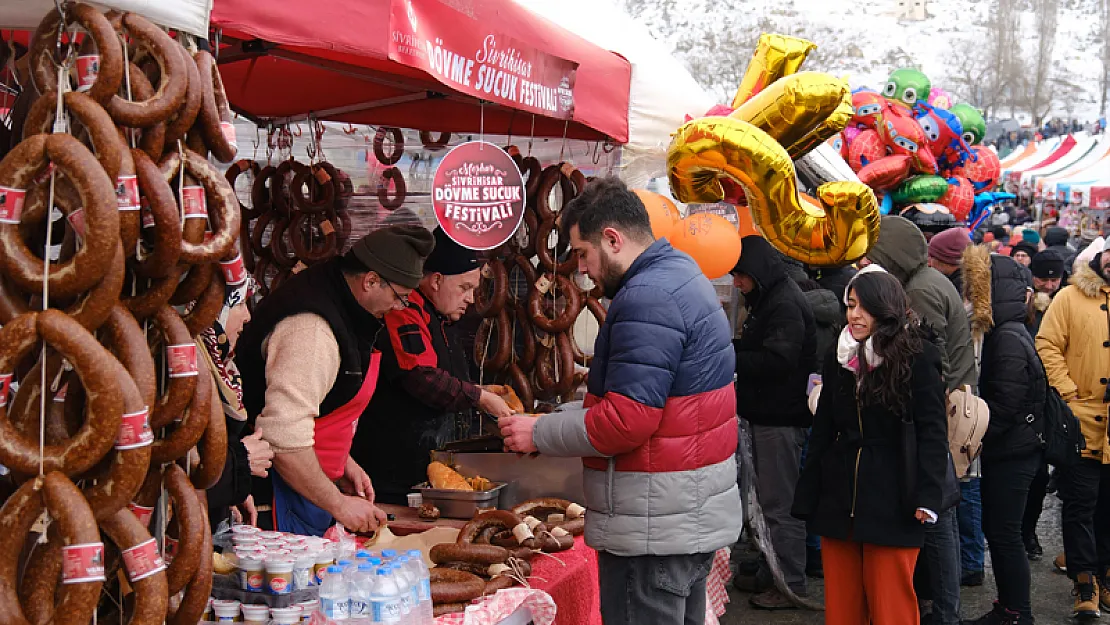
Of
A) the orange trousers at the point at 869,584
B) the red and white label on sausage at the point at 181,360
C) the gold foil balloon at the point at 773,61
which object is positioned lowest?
the orange trousers at the point at 869,584

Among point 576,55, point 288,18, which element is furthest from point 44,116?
point 576,55

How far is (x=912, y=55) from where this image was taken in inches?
3216

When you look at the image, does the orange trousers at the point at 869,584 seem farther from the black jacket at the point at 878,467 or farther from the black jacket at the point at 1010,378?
the black jacket at the point at 1010,378

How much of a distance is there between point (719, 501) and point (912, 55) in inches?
3423

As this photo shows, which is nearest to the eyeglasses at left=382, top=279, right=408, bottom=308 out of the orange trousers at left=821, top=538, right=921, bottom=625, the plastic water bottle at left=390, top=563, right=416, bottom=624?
the plastic water bottle at left=390, top=563, right=416, bottom=624

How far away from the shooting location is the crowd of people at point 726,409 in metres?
3.01

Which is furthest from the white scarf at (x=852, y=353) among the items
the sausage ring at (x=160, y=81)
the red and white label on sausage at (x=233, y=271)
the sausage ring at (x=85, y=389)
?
the sausage ring at (x=85, y=389)

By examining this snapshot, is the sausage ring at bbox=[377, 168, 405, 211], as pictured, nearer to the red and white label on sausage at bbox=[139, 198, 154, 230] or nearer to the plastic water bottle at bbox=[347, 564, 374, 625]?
the plastic water bottle at bbox=[347, 564, 374, 625]

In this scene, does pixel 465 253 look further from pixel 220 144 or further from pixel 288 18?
pixel 220 144

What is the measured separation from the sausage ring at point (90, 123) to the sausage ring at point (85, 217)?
0.04 m

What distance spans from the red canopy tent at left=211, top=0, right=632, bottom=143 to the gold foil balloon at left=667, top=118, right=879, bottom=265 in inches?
18.4

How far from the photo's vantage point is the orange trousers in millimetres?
4004

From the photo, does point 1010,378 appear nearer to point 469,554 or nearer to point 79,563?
point 469,554

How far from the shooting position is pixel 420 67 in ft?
10.1
